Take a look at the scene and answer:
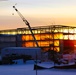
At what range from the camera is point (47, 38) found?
10850 cm

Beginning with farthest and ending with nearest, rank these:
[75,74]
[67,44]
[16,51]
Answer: [67,44] < [16,51] < [75,74]

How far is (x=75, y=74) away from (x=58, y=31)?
83.2 meters

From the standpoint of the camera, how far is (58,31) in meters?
108

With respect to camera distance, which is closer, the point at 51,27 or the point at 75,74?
the point at 75,74

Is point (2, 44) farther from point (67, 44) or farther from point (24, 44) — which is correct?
point (67, 44)

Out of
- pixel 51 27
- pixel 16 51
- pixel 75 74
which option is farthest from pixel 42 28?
pixel 75 74

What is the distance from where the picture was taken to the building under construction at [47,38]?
108m

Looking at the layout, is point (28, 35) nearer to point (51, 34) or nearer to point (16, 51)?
point (51, 34)

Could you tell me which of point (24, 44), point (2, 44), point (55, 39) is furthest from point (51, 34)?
point (2, 44)

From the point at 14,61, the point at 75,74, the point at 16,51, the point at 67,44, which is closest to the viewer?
the point at 75,74

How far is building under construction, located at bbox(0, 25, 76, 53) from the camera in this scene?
353 feet

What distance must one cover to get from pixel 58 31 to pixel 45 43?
6.19 metres

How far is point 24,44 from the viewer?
366 feet

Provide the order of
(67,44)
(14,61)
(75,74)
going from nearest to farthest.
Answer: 1. (75,74)
2. (14,61)
3. (67,44)
